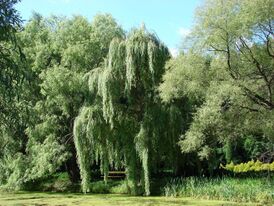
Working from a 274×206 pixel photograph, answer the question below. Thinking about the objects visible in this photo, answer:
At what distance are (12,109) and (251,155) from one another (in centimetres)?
2783

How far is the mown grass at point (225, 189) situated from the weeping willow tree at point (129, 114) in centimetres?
139

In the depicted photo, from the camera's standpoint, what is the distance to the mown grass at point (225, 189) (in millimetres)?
14984

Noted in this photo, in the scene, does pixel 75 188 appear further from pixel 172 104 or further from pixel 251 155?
pixel 251 155

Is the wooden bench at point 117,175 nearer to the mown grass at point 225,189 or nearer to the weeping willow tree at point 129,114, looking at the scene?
the weeping willow tree at point 129,114

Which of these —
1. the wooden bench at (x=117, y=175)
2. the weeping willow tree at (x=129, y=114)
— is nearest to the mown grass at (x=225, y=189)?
the weeping willow tree at (x=129, y=114)

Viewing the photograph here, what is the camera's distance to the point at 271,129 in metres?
17.8

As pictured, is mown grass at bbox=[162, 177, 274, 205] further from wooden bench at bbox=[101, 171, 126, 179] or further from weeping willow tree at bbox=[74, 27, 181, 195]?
wooden bench at bbox=[101, 171, 126, 179]

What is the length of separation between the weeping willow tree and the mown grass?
1.39 meters

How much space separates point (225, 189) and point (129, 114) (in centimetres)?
566

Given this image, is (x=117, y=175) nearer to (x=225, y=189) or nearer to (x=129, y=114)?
(x=129, y=114)

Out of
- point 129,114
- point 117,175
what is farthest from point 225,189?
point 117,175

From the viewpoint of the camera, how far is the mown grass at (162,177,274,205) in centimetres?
1498

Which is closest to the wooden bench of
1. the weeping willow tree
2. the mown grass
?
the weeping willow tree

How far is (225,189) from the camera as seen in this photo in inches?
625
